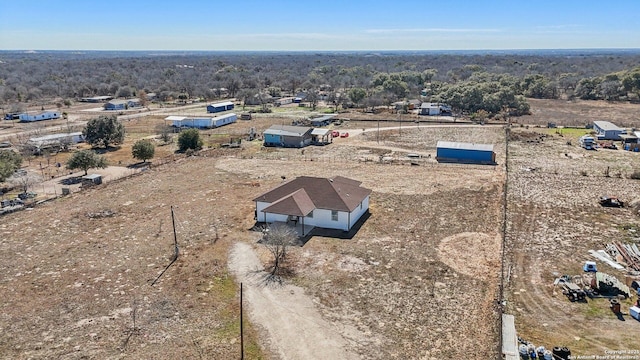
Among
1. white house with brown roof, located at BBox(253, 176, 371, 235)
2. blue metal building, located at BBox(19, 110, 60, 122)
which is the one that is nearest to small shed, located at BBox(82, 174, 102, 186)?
white house with brown roof, located at BBox(253, 176, 371, 235)

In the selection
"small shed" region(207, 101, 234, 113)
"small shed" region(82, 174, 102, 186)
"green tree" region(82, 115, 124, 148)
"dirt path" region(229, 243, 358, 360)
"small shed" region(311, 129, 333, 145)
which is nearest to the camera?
"dirt path" region(229, 243, 358, 360)

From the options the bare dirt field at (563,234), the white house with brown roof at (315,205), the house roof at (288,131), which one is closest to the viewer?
the bare dirt field at (563,234)

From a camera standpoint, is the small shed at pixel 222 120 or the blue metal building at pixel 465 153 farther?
the small shed at pixel 222 120

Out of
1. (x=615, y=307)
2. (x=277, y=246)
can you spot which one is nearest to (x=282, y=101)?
(x=277, y=246)

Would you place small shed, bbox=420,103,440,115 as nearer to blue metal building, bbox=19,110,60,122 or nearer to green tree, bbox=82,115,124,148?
green tree, bbox=82,115,124,148

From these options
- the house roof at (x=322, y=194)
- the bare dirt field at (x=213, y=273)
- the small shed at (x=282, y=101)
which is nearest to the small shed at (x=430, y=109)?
the small shed at (x=282, y=101)

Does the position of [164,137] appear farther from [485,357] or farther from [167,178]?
[485,357]

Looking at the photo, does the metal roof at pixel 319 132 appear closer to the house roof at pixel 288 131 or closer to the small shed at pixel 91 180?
the house roof at pixel 288 131
